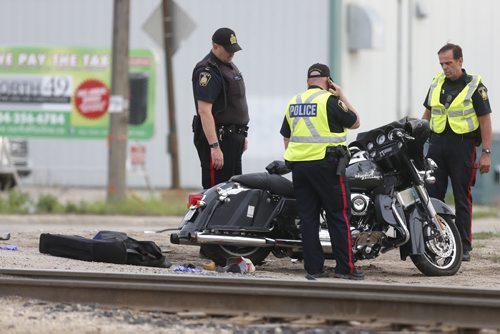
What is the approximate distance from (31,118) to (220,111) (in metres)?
16.8

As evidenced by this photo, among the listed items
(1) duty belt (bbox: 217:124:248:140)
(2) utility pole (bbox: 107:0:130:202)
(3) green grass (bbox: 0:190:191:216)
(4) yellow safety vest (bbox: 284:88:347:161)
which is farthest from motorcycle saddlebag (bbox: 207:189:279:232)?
(2) utility pole (bbox: 107:0:130:202)

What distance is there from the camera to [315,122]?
10273mm

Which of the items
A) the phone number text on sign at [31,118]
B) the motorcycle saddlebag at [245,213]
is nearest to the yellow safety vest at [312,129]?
the motorcycle saddlebag at [245,213]

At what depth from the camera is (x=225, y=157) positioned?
11.5m

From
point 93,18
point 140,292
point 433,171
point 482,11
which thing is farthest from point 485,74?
point 140,292

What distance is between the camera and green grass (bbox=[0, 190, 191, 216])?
19.5m

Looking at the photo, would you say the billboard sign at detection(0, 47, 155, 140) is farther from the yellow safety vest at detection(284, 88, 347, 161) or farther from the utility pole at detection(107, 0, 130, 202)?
the yellow safety vest at detection(284, 88, 347, 161)

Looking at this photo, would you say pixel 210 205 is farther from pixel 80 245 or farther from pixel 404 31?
pixel 404 31

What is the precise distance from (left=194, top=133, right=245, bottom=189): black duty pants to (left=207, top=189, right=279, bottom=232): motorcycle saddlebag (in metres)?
0.72

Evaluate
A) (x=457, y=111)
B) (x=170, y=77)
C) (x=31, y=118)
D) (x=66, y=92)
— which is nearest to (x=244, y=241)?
(x=457, y=111)

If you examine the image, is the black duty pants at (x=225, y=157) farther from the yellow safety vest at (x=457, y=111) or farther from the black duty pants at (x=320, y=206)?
the yellow safety vest at (x=457, y=111)

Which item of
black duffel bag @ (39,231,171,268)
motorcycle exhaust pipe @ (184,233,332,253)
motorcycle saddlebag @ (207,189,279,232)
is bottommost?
black duffel bag @ (39,231,171,268)

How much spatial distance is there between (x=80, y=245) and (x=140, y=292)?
2342mm

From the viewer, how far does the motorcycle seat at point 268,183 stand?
10930mm
